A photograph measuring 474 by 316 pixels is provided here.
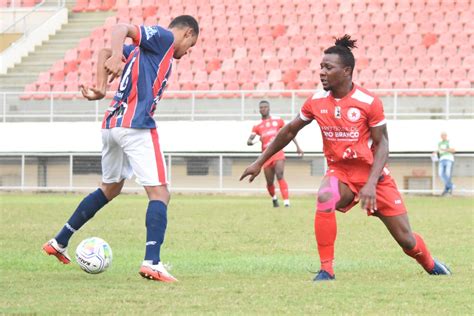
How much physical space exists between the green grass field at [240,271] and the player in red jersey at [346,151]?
1.46 ft

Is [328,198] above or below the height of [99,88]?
below

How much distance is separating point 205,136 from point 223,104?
106 centimetres

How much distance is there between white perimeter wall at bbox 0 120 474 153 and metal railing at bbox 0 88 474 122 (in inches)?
9.8

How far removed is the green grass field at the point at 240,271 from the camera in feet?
22.9

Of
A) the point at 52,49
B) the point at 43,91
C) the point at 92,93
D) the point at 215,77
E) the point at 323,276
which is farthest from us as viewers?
the point at 52,49

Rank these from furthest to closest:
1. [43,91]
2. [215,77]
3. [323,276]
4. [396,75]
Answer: [43,91]
[215,77]
[396,75]
[323,276]

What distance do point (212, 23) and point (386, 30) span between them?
586 centimetres

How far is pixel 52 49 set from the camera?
36000 millimetres

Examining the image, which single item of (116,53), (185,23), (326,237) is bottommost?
(326,237)

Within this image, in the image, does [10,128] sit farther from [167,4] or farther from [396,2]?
[396,2]

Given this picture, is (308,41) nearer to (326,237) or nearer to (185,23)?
(185,23)

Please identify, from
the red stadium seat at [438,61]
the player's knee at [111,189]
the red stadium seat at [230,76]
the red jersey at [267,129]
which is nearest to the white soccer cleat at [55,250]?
the player's knee at [111,189]

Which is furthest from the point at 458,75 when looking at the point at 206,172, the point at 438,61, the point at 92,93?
the point at 92,93

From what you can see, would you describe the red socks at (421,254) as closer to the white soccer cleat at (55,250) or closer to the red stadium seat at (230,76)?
the white soccer cleat at (55,250)
